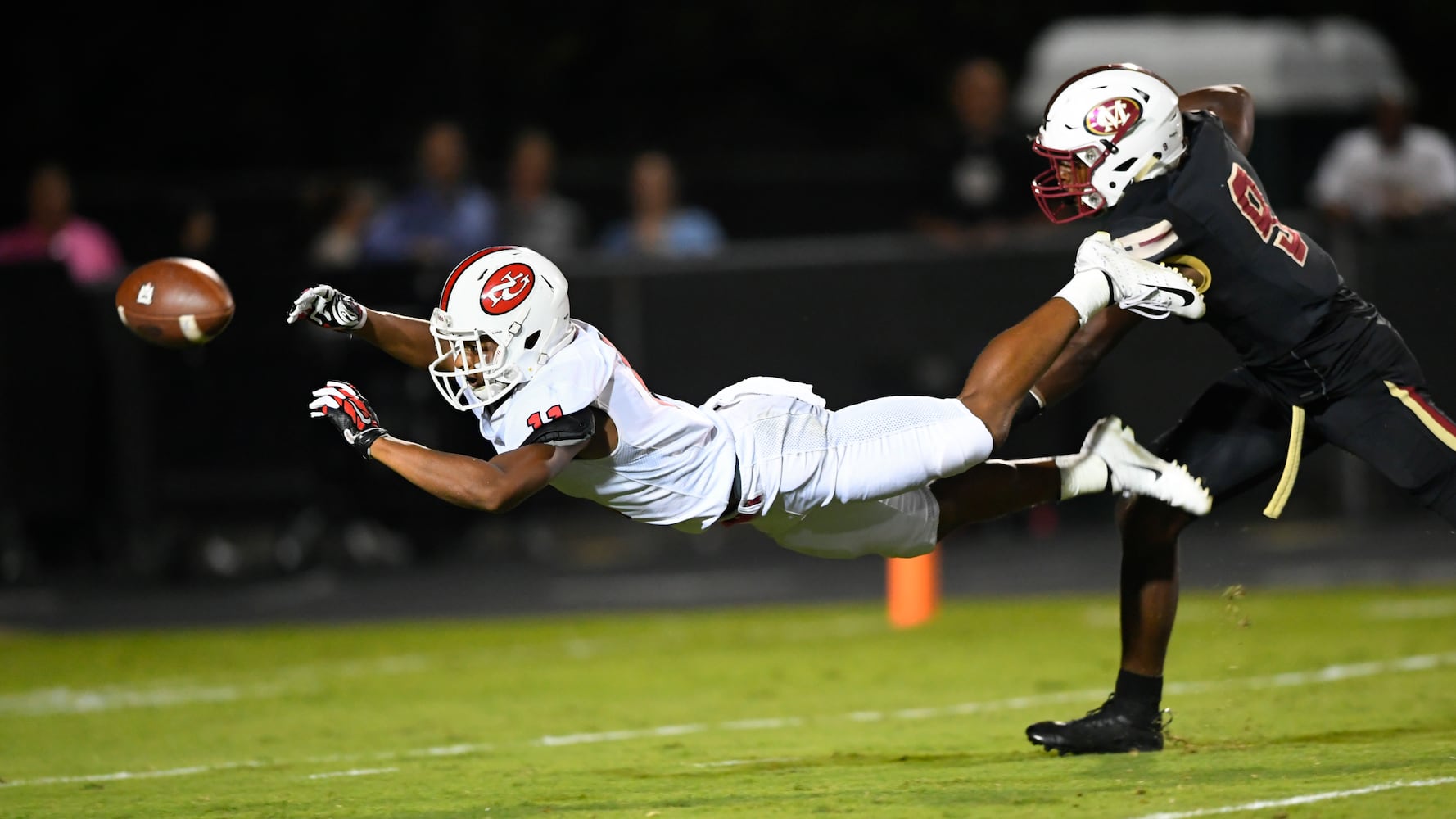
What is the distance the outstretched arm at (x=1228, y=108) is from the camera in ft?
19.1

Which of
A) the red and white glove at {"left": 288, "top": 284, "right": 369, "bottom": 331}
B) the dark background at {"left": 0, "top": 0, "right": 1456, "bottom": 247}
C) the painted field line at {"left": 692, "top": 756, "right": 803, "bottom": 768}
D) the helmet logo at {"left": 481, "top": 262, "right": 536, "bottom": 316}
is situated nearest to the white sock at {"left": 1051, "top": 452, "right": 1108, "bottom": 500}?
the painted field line at {"left": 692, "top": 756, "right": 803, "bottom": 768}

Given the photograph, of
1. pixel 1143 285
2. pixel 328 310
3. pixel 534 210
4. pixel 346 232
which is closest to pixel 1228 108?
pixel 1143 285

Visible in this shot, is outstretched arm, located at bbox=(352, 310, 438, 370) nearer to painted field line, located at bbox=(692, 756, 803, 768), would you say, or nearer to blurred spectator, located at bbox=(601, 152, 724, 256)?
painted field line, located at bbox=(692, 756, 803, 768)

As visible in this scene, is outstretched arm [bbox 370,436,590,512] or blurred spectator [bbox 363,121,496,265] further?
blurred spectator [bbox 363,121,496,265]

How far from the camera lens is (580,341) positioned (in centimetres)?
518

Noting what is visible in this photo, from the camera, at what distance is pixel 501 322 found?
505cm

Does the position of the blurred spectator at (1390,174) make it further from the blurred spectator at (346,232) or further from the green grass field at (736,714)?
the blurred spectator at (346,232)

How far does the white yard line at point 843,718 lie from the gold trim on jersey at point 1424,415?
75.9 inches

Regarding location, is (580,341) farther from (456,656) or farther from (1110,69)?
(456,656)

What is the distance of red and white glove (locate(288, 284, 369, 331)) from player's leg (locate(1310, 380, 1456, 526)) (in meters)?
2.99

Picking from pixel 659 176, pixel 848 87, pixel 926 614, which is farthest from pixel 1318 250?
pixel 848 87

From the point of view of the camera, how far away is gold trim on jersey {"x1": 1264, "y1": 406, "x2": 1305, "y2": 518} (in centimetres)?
550

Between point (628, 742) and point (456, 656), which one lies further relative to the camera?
point (456, 656)

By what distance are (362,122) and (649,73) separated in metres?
2.69
